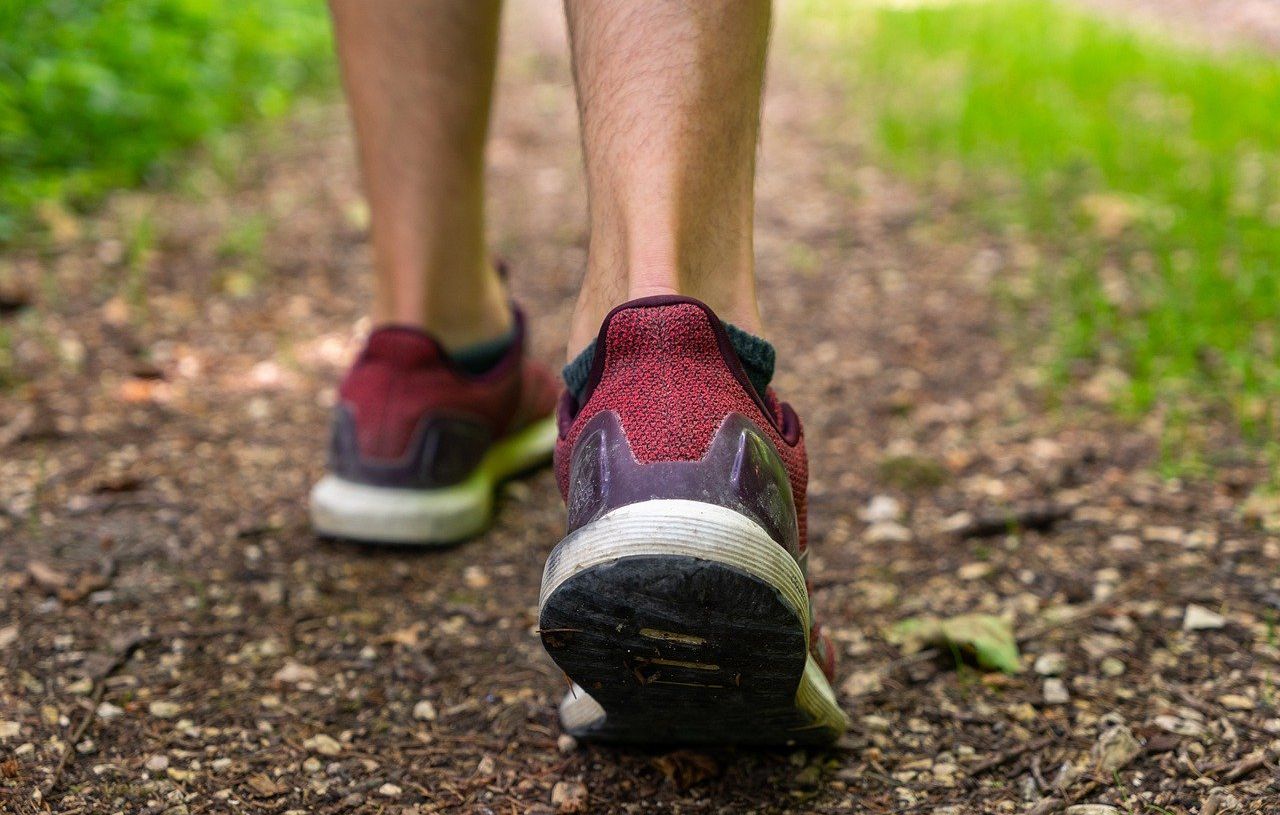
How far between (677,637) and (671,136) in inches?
18.4

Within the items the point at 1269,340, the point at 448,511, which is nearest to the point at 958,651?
the point at 448,511

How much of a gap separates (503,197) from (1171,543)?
2.45 metres

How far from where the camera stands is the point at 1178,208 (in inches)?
111

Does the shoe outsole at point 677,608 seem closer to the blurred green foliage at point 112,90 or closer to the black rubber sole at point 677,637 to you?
the black rubber sole at point 677,637

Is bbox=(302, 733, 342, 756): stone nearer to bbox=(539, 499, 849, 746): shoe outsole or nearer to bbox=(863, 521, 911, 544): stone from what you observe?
bbox=(539, 499, 849, 746): shoe outsole

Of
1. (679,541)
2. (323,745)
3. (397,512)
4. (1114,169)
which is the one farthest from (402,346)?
(1114,169)

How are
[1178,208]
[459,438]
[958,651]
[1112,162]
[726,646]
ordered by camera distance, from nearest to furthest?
1. [726,646]
2. [958,651]
3. [459,438]
4. [1178,208]
5. [1112,162]

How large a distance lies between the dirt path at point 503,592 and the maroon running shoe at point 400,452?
0.05 metres

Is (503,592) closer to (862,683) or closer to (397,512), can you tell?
(397,512)

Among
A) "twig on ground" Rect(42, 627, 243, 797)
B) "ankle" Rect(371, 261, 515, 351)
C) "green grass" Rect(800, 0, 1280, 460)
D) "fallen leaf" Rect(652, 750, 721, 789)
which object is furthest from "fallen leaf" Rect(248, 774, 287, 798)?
"green grass" Rect(800, 0, 1280, 460)

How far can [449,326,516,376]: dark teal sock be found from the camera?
1.78 meters

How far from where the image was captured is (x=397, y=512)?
64.4 inches

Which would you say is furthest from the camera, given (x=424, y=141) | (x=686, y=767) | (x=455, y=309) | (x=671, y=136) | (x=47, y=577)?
(x=455, y=309)

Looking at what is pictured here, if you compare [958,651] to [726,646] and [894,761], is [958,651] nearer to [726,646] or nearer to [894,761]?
[894,761]
